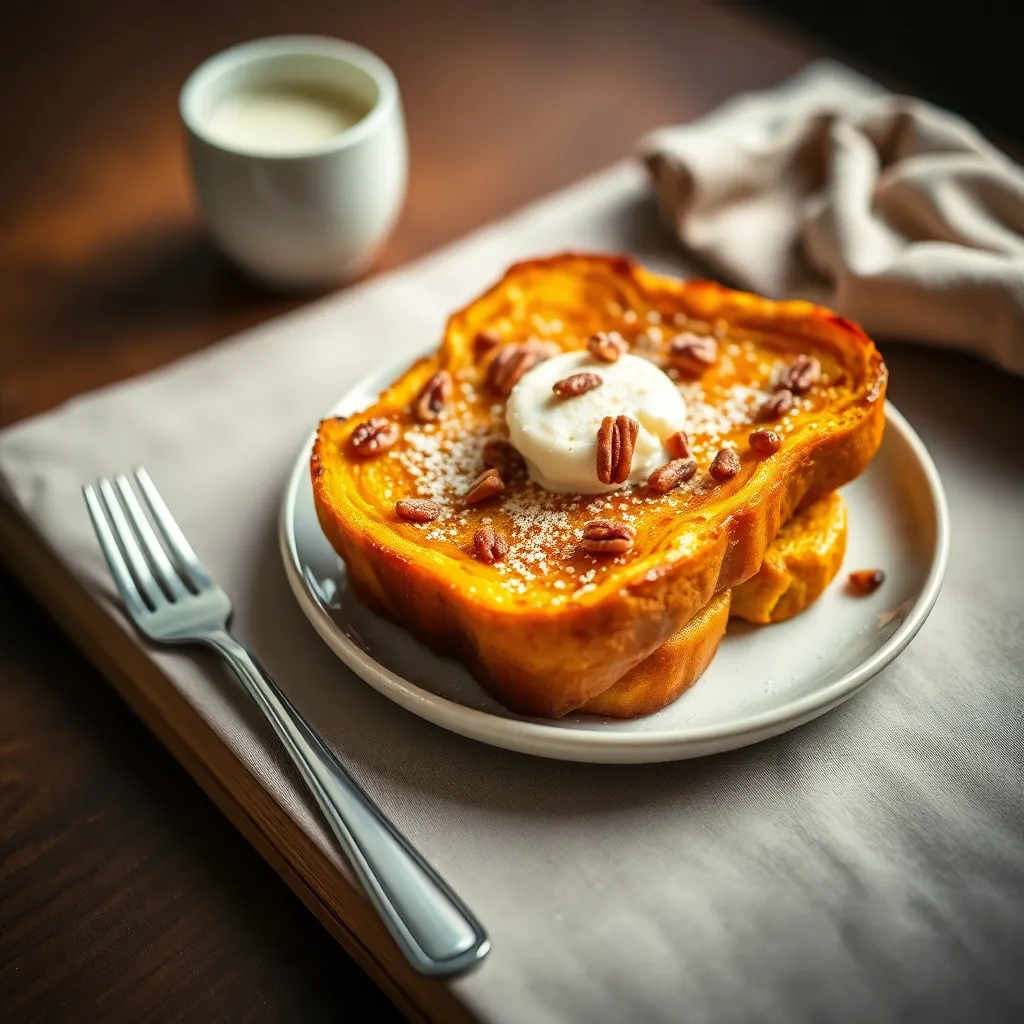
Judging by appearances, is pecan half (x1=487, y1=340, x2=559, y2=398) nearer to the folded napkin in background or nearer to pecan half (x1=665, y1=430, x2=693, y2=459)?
pecan half (x1=665, y1=430, x2=693, y2=459)

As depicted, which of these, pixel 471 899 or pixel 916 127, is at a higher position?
pixel 916 127

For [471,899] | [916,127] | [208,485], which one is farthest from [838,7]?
[471,899]

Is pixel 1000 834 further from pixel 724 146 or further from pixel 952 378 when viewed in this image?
pixel 724 146

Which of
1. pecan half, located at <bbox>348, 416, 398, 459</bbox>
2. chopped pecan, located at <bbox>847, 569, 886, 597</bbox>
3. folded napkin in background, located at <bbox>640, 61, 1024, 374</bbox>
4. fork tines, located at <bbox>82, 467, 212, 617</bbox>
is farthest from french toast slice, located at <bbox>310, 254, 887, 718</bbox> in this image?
folded napkin in background, located at <bbox>640, 61, 1024, 374</bbox>

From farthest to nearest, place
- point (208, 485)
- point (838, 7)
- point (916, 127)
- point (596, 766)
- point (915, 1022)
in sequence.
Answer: point (838, 7) < point (916, 127) < point (208, 485) < point (596, 766) < point (915, 1022)

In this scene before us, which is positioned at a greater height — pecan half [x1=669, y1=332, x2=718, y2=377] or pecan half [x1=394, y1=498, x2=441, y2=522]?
pecan half [x1=669, y1=332, x2=718, y2=377]

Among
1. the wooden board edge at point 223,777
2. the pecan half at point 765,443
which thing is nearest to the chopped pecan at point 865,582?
the pecan half at point 765,443

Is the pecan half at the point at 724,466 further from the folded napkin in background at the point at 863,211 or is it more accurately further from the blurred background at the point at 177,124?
the blurred background at the point at 177,124
